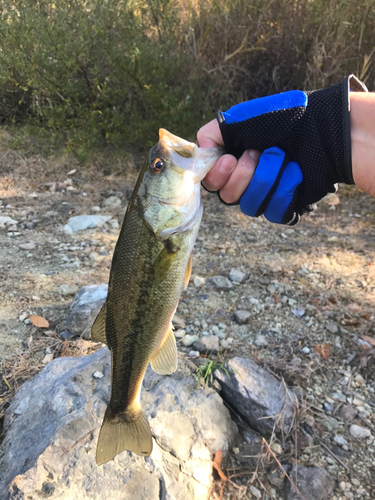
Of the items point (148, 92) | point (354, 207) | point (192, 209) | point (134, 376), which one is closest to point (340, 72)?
point (354, 207)

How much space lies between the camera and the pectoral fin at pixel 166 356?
1970mm

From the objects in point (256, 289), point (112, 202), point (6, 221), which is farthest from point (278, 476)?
point (6, 221)

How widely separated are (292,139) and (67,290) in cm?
265

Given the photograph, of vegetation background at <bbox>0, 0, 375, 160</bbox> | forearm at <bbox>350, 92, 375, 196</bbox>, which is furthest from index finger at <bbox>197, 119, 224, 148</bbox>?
vegetation background at <bbox>0, 0, 375, 160</bbox>

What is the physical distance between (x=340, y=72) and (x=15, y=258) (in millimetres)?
5764

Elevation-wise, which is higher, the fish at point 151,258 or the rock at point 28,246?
the fish at point 151,258

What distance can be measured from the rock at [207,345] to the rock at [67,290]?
4.57ft

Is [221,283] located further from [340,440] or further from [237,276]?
[340,440]

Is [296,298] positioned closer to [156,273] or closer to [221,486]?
[221,486]

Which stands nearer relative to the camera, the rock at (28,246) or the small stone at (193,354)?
the small stone at (193,354)

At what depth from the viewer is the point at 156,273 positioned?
1820mm

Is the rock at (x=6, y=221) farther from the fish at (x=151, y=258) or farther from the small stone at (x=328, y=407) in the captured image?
the small stone at (x=328, y=407)

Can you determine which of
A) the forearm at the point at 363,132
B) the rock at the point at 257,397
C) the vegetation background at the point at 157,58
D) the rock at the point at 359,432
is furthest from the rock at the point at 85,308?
the vegetation background at the point at 157,58

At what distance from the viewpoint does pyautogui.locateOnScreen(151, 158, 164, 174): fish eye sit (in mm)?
1847
